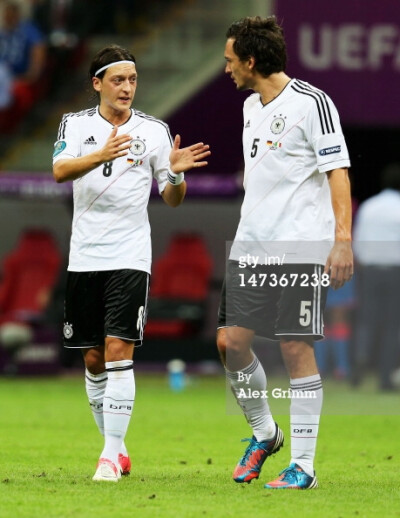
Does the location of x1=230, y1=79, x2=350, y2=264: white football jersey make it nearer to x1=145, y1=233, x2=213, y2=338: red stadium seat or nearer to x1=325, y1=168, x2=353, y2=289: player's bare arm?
x1=325, y1=168, x2=353, y2=289: player's bare arm

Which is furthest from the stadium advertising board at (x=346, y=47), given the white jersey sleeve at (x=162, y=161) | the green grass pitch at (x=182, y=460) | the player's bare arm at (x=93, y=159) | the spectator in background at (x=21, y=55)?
the player's bare arm at (x=93, y=159)

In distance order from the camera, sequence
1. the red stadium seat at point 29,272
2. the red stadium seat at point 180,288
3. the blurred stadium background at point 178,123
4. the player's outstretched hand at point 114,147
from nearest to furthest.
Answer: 1. the player's outstretched hand at point 114,147
2. the blurred stadium background at point 178,123
3. the red stadium seat at point 180,288
4. the red stadium seat at point 29,272

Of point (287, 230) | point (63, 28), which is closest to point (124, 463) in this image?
point (287, 230)

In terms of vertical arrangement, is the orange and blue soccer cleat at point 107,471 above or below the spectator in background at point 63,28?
below

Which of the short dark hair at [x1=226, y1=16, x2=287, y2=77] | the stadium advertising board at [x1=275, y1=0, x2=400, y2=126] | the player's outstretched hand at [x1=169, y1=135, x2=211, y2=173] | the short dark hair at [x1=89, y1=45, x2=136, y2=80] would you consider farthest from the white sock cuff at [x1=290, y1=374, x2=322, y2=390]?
the stadium advertising board at [x1=275, y1=0, x2=400, y2=126]

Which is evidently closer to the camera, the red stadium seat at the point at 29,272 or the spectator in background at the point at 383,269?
the spectator in background at the point at 383,269

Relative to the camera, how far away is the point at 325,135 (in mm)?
6820

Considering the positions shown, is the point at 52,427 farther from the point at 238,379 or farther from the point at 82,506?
the point at 82,506

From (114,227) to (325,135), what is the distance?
1326mm

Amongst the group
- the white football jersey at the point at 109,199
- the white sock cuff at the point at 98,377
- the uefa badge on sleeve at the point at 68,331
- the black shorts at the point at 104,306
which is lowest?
the white sock cuff at the point at 98,377

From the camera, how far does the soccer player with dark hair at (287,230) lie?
6852 millimetres

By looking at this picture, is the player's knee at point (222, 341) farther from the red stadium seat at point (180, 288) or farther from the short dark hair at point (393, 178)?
the red stadium seat at point (180, 288)

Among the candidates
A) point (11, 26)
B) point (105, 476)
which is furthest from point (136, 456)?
point (11, 26)

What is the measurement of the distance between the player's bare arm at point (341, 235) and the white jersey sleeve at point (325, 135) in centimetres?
6
